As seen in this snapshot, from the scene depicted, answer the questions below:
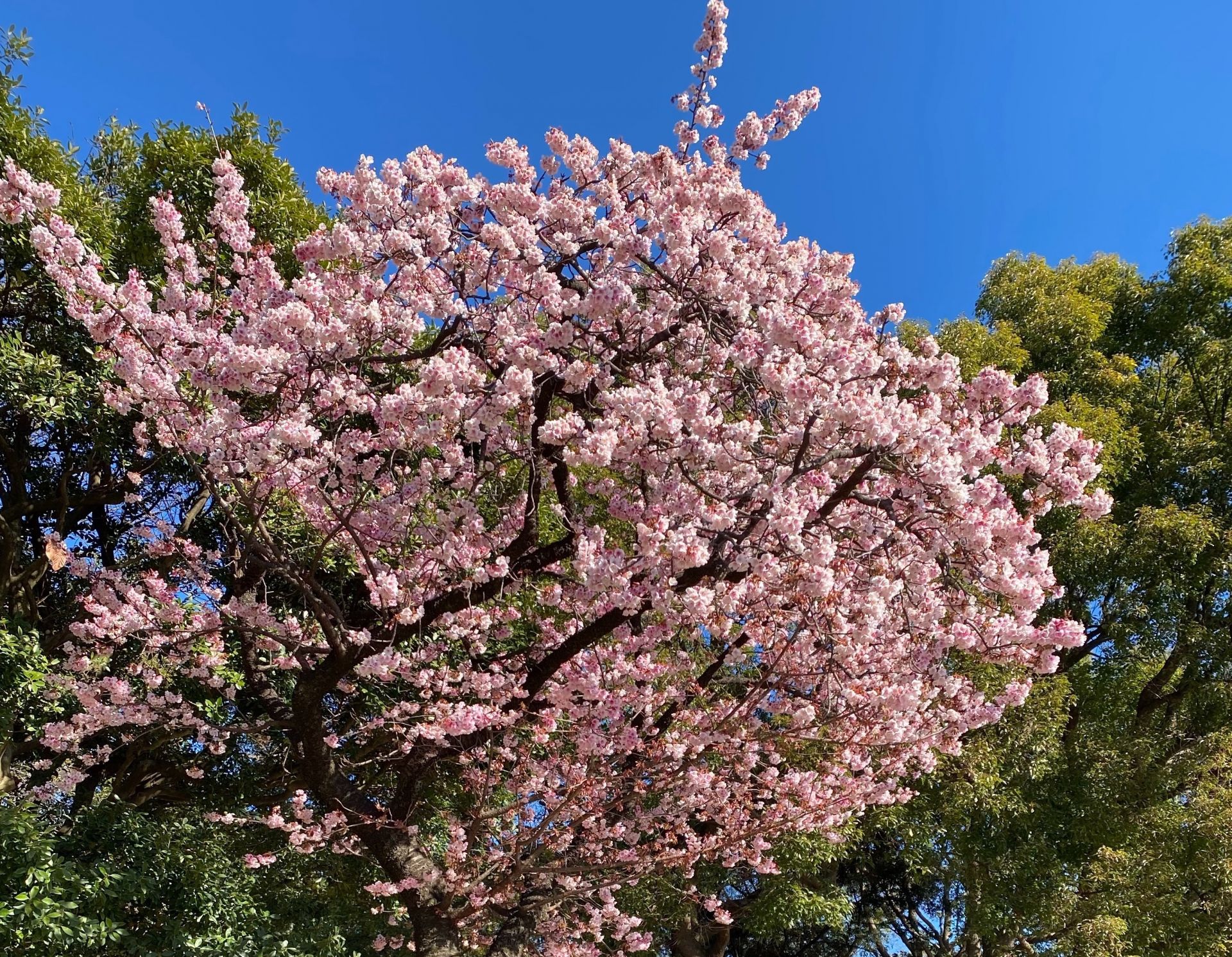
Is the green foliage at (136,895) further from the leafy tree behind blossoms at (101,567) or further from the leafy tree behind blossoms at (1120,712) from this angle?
the leafy tree behind blossoms at (1120,712)

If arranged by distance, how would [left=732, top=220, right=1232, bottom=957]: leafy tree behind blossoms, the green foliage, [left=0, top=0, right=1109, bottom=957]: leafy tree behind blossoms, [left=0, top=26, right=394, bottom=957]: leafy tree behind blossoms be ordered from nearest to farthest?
[left=0, top=0, right=1109, bottom=957]: leafy tree behind blossoms < the green foliage < [left=0, top=26, right=394, bottom=957]: leafy tree behind blossoms < [left=732, top=220, right=1232, bottom=957]: leafy tree behind blossoms

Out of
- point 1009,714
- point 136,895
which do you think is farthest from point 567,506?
point 1009,714

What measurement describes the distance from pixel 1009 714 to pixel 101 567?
30.3ft

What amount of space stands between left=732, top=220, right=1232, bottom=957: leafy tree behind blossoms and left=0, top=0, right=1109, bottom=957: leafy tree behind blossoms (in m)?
2.79

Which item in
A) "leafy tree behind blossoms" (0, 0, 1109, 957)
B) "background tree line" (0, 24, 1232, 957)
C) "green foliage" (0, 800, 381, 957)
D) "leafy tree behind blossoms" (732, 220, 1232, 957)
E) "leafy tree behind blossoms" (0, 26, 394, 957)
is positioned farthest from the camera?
"leafy tree behind blossoms" (732, 220, 1232, 957)

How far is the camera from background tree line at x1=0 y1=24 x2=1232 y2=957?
5.50 meters

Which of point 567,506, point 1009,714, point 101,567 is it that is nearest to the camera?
point 567,506

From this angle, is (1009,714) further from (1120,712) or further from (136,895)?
(136,895)

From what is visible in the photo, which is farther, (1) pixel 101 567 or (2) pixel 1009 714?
(2) pixel 1009 714

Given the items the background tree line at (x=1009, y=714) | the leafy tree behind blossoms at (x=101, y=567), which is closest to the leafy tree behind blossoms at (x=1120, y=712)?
the background tree line at (x=1009, y=714)

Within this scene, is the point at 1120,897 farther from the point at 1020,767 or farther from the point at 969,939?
the point at 969,939

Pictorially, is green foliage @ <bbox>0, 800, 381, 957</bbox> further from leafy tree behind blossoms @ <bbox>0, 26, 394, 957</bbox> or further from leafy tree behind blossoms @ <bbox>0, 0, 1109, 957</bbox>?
leafy tree behind blossoms @ <bbox>0, 0, 1109, 957</bbox>

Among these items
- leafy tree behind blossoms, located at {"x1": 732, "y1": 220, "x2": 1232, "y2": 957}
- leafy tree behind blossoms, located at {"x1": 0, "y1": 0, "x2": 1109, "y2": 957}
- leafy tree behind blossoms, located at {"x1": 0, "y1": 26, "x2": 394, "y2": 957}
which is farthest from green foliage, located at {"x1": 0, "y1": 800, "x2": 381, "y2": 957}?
leafy tree behind blossoms, located at {"x1": 732, "y1": 220, "x2": 1232, "y2": 957}

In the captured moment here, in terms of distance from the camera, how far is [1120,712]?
9.05 m
